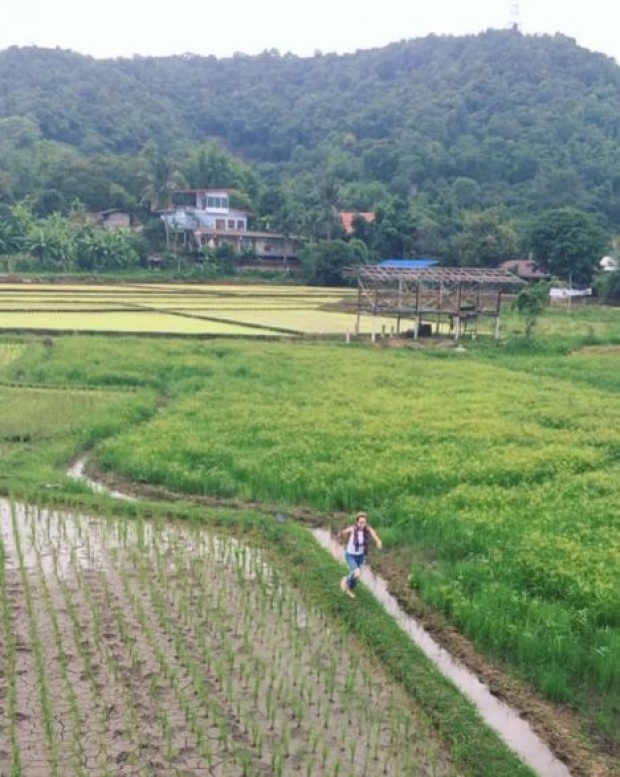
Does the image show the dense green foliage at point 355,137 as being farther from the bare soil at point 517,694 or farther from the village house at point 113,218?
the bare soil at point 517,694

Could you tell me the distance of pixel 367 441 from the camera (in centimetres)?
1738

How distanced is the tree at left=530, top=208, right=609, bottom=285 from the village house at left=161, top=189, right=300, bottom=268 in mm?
20467

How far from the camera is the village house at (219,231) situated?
2800 inches

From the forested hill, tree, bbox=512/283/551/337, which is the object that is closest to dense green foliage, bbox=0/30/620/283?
the forested hill

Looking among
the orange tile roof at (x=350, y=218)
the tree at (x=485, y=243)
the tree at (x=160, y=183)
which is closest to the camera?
the tree at (x=485, y=243)

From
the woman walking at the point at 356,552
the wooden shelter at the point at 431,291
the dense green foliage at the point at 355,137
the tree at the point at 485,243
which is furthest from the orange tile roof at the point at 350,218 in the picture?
the woman walking at the point at 356,552

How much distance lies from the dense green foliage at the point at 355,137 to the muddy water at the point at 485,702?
54.7 m

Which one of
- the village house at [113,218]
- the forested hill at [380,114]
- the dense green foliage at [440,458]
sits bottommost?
the dense green foliage at [440,458]

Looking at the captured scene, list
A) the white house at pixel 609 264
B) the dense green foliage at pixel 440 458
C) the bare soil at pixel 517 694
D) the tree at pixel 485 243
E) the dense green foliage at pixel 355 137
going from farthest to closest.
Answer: the dense green foliage at pixel 355 137 < the tree at pixel 485 243 < the white house at pixel 609 264 < the dense green foliage at pixel 440 458 < the bare soil at pixel 517 694

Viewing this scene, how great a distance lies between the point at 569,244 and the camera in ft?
199

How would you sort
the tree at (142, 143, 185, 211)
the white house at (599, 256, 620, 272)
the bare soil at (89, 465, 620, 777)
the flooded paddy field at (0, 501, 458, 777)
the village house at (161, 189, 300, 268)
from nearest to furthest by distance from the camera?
the flooded paddy field at (0, 501, 458, 777) < the bare soil at (89, 465, 620, 777) < the white house at (599, 256, 620, 272) < the village house at (161, 189, 300, 268) < the tree at (142, 143, 185, 211)

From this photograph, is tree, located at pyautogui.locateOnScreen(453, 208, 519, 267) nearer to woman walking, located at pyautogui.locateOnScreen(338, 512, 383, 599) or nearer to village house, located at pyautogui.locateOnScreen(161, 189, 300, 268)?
village house, located at pyautogui.locateOnScreen(161, 189, 300, 268)

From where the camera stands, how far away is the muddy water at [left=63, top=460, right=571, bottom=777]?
7711 millimetres

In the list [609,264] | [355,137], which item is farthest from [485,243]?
[355,137]
